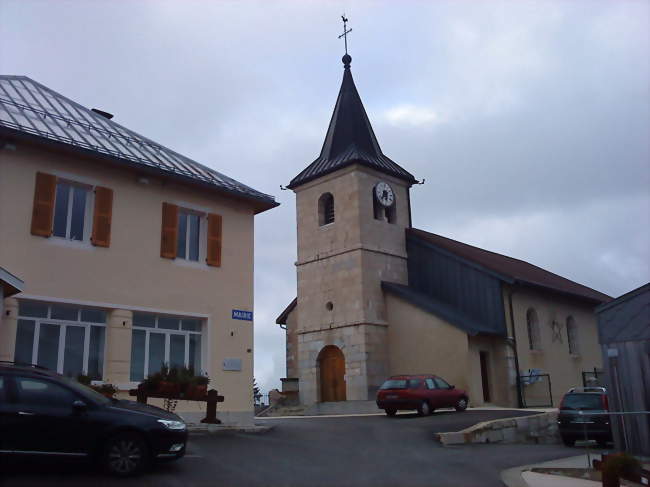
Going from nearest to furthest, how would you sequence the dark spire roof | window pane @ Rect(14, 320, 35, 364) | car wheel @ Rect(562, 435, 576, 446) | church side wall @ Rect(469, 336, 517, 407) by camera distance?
window pane @ Rect(14, 320, 35, 364) < car wheel @ Rect(562, 435, 576, 446) < church side wall @ Rect(469, 336, 517, 407) < the dark spire roof

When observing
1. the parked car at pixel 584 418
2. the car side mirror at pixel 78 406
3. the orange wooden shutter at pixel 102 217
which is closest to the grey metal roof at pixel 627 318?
the parked car at pixel 584 418

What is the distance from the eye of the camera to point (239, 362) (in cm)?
1819

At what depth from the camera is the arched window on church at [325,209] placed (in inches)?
1233

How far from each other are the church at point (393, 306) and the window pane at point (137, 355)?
1291cm

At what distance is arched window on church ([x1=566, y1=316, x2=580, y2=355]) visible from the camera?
32.5 meters

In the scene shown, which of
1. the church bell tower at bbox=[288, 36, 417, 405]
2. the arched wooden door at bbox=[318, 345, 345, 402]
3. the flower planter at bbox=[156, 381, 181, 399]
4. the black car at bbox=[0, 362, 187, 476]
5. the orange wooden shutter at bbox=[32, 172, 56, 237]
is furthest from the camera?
the arched wooden door at bbox=[318, 345, 345, 402]

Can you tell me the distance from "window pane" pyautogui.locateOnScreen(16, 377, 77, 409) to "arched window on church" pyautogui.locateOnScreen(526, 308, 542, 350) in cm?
2354

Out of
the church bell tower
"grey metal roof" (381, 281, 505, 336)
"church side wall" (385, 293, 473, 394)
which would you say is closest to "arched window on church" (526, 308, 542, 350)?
"grey metal roof" (381, 281, 505, 336)

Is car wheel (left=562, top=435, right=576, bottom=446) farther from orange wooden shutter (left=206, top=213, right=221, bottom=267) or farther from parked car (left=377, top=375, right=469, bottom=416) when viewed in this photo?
orange wooden shutter (left=206, top=213, right=221, bottom=267)

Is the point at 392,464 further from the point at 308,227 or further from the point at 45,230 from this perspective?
the point at 308,227

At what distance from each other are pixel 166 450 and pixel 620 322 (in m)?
10.4

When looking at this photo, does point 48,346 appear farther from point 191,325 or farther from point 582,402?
point 582,402

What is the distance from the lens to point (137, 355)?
1642 cm

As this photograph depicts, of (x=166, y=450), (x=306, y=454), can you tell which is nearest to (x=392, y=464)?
(x=306, y=454)
